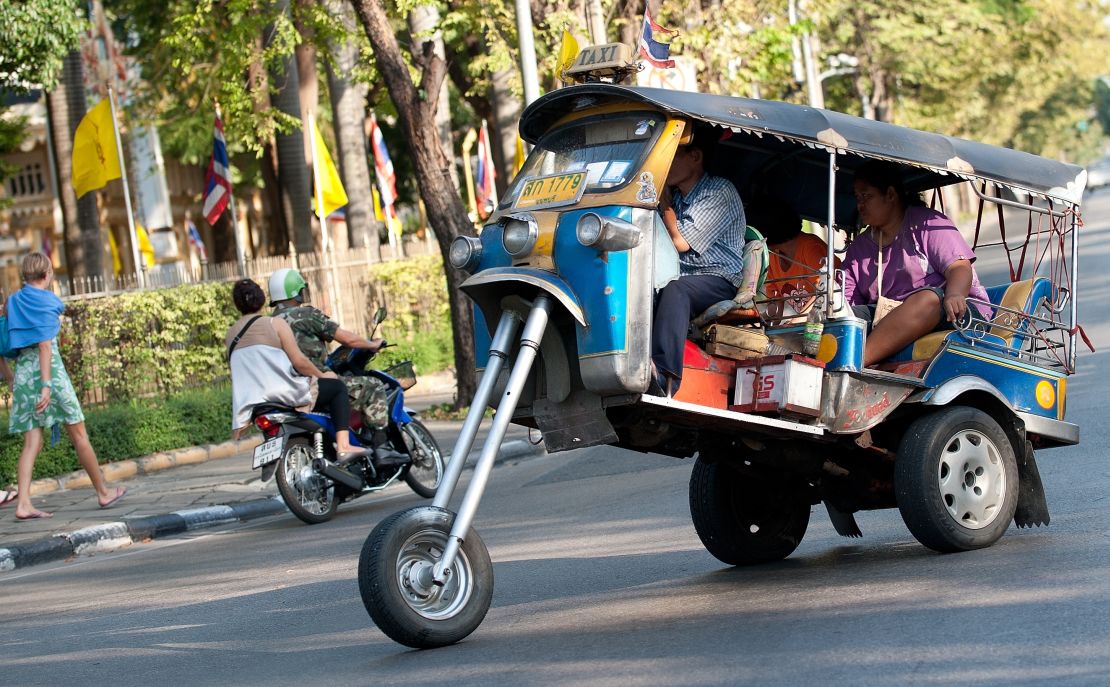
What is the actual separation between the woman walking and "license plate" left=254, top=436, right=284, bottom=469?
2.17 metres

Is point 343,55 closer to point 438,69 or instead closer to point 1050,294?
point 438,69

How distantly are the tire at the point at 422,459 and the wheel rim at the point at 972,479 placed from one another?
19.5ft

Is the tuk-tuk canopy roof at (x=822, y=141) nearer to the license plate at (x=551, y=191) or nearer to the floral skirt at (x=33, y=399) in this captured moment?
the license plate at (x=551, y=191)

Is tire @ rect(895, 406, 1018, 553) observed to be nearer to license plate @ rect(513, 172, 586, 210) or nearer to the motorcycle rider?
license plate @ rect(513, 172, 586, 210)

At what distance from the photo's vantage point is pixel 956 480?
6.89 metres

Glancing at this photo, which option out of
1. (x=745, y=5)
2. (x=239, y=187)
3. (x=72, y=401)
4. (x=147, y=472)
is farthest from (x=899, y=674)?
(x=239, y=187)

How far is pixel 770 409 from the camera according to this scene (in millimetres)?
6535

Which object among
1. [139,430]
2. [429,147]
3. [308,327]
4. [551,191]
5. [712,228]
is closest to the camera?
[551,191]

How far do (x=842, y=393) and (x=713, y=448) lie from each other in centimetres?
65

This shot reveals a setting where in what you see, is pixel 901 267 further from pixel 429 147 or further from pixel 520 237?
pixel 429 147

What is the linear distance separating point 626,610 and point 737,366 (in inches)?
45.3

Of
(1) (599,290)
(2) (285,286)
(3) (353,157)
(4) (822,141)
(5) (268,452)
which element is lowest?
(5) (268,452)

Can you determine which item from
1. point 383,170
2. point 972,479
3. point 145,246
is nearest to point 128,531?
point 972,479

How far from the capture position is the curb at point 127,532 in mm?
11055
